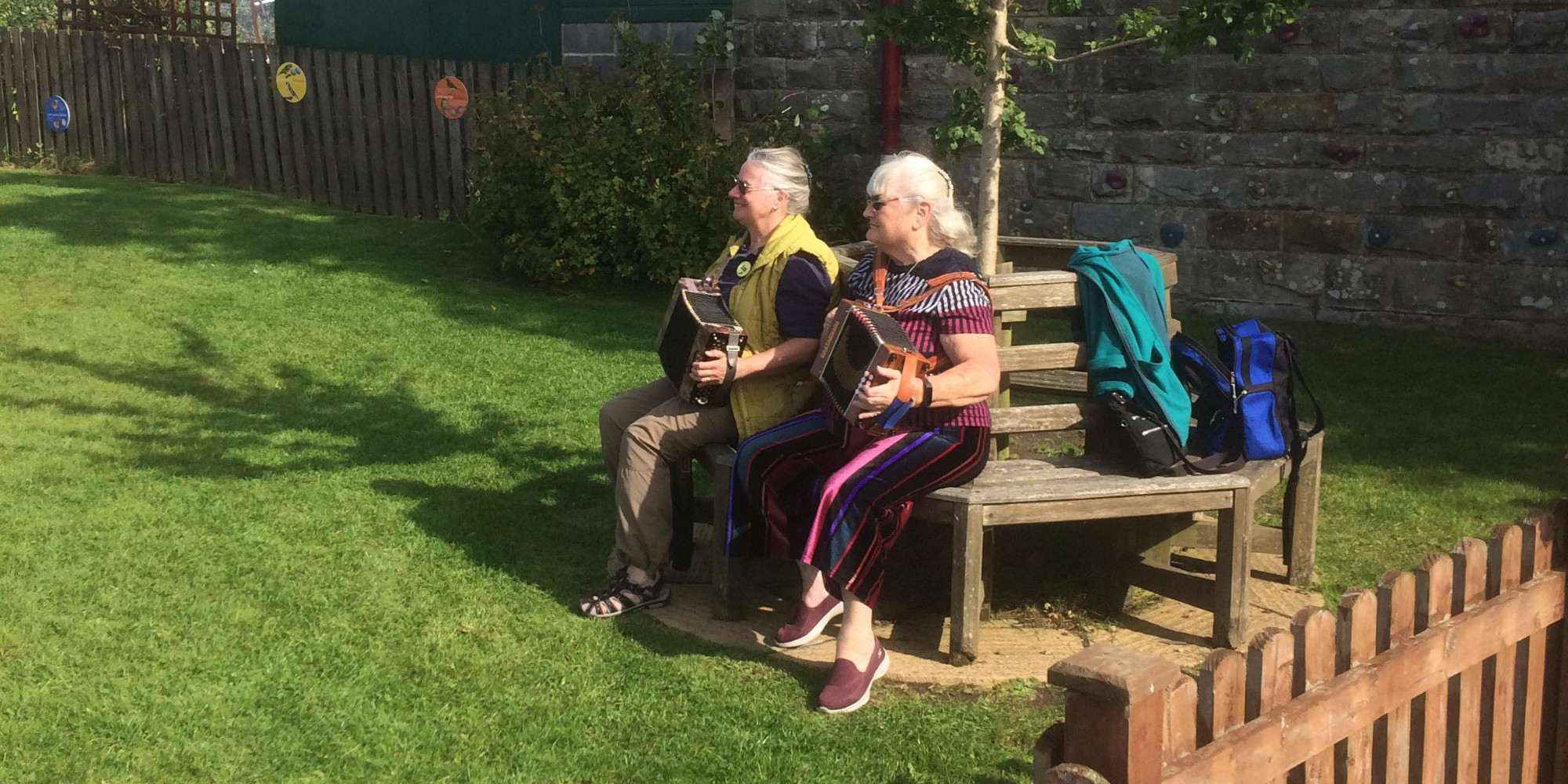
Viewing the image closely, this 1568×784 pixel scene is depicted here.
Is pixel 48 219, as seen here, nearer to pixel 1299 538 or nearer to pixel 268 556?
pixel 268 556

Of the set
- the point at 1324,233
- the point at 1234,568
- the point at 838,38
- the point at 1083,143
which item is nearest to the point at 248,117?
the point at 838,38

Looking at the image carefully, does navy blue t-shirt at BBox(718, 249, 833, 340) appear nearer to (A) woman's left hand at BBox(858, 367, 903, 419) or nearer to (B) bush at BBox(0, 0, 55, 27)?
(A) woman's left hand at BBox(858, 367, 903, 419)

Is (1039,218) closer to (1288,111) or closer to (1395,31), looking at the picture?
(1288,111)

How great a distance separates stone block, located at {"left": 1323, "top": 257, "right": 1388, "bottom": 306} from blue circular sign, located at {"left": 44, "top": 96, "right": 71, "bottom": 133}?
480 inches

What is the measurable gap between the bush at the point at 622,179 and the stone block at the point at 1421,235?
11.5ft

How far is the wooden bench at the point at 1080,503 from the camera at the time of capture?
4.70 m

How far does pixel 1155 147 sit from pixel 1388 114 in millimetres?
1450

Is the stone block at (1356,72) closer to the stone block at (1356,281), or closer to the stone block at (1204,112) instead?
the stone block at (1204,112)

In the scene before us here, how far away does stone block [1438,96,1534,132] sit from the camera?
8.94 metres

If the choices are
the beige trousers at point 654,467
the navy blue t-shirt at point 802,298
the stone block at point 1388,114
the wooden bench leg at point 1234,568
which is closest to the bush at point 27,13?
the stone block at point 1388,114

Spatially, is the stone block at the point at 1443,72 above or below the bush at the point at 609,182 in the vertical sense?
above

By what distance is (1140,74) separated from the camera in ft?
32.6

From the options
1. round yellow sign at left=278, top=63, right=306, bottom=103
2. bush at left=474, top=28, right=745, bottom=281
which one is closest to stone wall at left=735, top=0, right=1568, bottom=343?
bush at left=474, top=28, right=745, bottom=281

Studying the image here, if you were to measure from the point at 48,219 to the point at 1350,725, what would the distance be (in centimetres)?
1131
